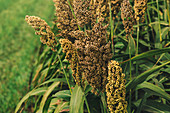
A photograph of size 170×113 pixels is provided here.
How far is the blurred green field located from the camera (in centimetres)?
355

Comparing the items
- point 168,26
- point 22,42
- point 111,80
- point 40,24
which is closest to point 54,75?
point 40,24

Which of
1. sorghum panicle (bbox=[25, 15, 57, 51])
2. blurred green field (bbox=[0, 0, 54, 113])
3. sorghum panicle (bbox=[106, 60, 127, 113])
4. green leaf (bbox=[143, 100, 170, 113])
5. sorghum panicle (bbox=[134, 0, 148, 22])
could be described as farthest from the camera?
blurred green field (bbox=[0, 0, 54, 113])

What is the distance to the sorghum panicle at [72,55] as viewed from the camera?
1364mm

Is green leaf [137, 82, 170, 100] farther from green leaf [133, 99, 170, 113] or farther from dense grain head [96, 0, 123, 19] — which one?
dense grain head [96, 0, 123, 19]

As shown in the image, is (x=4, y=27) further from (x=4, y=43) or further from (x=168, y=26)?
(x=168, y=26)

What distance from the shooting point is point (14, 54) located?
514cm

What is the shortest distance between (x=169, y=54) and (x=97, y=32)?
112 cm

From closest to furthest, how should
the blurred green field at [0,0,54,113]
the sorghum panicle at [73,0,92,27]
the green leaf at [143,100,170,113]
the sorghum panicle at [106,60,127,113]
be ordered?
the sorghum panicle at [106,60,127,113]
the sorghum panicle at [73,0,92,27]
the green leaf at [143,100,170,113]
the blurred green field at [0,0,54,113]

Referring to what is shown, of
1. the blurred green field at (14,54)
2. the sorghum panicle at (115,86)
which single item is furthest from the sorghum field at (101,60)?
the blurred green field at (14,54)

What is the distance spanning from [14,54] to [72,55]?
13.6 feet

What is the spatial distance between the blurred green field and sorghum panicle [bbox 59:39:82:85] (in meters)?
1.18

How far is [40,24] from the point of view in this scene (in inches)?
57.4

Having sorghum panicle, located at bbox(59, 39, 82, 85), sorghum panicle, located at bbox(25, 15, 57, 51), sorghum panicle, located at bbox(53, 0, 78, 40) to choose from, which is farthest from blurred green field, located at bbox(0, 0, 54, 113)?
sorghum panicle, located at bbox(59, 39, 82, 85)

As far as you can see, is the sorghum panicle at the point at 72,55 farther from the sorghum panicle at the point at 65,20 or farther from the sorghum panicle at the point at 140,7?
the sorghum panicle at the point at 140,7
